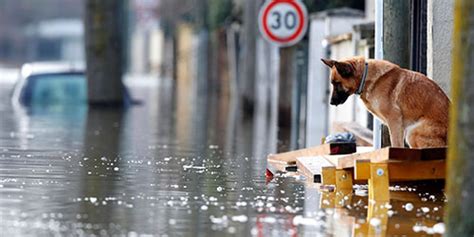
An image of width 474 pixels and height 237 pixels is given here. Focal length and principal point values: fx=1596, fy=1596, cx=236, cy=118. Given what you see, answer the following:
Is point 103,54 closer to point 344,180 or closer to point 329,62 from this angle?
point 329,62

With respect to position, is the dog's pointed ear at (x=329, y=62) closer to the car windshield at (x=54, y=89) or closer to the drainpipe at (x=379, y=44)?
the drainpipe at (x=379, y=44)

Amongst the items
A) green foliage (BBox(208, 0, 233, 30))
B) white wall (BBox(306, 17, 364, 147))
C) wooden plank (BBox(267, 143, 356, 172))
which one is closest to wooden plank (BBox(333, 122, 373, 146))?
wooden plank (BBox(267, 143, 356, 172))

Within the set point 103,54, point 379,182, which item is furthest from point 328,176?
point 103,54

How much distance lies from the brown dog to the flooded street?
0.96m

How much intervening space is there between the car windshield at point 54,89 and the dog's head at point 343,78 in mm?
19703

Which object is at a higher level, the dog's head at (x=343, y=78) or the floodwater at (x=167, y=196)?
the dog's head at (x=343, y=78)

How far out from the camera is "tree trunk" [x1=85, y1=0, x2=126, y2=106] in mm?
33938

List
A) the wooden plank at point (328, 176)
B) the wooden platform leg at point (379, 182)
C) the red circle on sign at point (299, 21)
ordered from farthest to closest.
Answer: the red circle on sign at point (299, 21)
the wooden plank at point (328, 176)
the wooden platform leg at point (379, 182)

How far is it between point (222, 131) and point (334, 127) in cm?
654

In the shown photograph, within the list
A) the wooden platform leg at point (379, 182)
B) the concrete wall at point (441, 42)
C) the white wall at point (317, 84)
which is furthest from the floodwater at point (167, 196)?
the white wall at point (317, 84)

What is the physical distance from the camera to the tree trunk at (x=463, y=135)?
8.80m

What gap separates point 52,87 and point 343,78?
20.6 metres

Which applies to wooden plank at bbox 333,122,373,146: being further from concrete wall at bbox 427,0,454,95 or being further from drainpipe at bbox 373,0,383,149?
drainpipe at bbox 373,0,383,149

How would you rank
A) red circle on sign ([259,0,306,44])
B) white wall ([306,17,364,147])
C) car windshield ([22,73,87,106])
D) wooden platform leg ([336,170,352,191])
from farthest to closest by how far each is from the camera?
car windshield ([22,73,87,106]) → white wall ([306,17,364,147]) → red circle on sign ([259,0,306,44]) → wooden platform leg ([336,170,352,191])
